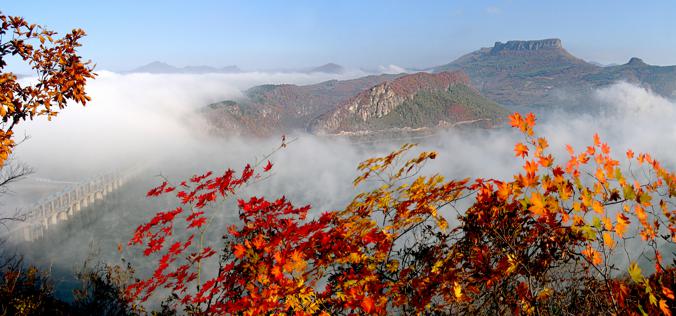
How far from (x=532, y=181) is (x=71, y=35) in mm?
6248

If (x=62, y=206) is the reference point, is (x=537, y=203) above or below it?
above

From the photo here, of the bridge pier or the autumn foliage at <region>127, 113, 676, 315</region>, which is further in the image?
the bridge pier

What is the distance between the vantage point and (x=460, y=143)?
175625 millimetres

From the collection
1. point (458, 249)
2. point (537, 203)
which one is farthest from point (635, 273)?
point (458, 249)

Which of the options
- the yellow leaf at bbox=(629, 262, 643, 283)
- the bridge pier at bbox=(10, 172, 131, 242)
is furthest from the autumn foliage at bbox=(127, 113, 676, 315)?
the bridge pier at bbox=(10, 172, 131, 242)

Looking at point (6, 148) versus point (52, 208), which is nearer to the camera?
point (6, 148)

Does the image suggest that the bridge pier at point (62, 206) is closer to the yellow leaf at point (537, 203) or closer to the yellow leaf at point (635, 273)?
the yellow leaf at point (537, 203)

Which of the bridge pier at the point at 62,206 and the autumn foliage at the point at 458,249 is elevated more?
the autumn foliage at the point at 458,249

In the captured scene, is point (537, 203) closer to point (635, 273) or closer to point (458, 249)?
point (635, 273)

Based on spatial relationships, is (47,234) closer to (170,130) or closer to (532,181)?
(532,181)

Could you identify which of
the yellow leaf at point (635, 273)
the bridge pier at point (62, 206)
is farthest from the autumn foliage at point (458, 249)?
the bridge pier at point (62, 206)

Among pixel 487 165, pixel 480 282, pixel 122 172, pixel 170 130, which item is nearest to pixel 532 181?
pixel 480 282

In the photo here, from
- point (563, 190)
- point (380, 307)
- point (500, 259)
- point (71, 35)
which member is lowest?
point (380, 307)

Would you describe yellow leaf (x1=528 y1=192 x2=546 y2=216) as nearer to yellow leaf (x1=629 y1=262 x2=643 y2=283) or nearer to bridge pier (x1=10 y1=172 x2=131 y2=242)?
yellow leaf (x1=629 y1=262 x2=643 y2=283)
